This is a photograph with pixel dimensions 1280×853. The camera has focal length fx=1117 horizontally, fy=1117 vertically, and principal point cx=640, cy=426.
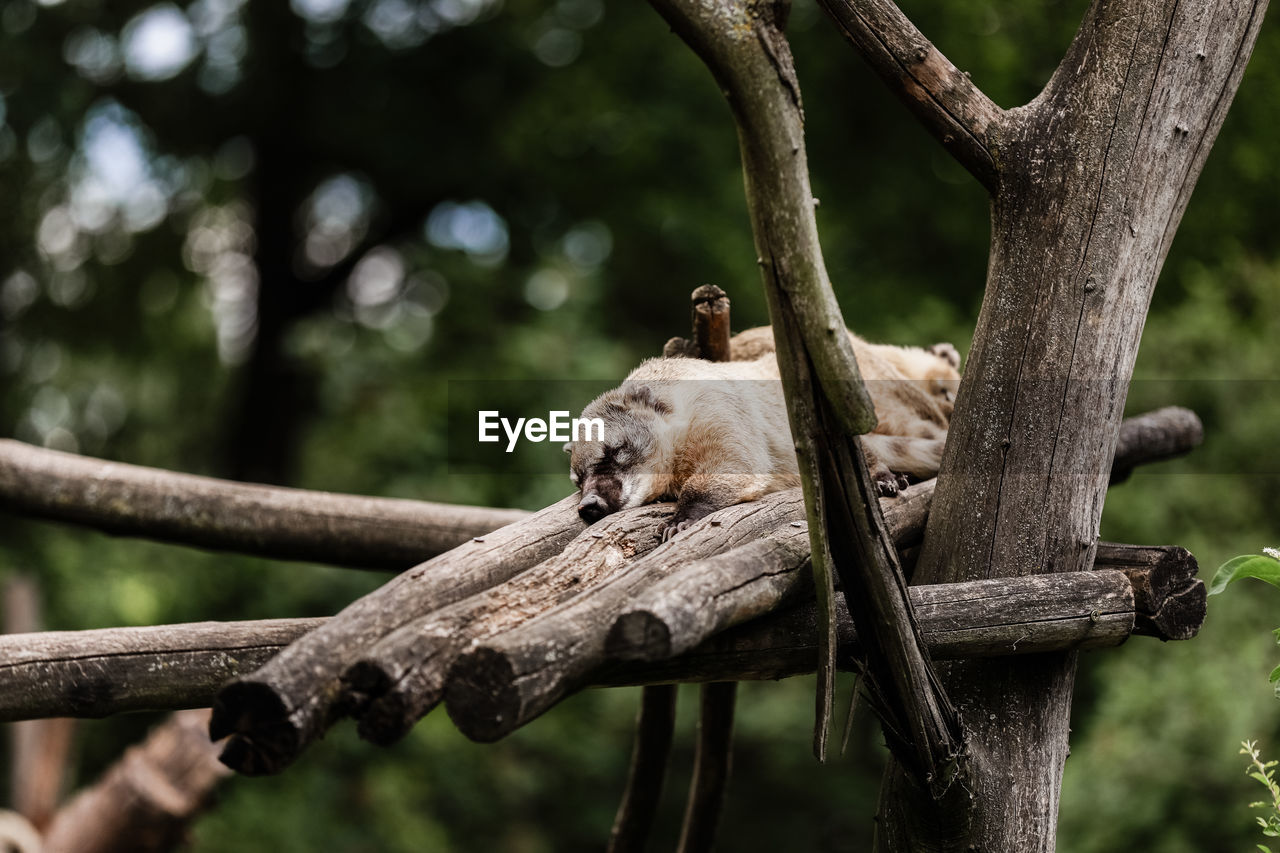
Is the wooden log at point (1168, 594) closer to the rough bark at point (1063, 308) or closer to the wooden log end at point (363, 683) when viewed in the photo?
the rough bark at point (1063, 308)

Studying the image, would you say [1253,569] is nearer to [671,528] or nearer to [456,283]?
[671,528]

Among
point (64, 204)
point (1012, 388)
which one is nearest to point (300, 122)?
point (64, 204)

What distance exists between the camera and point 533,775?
26.5 feet

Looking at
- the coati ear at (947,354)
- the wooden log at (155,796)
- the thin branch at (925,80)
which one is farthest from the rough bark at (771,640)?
the wooden log at (155,796)

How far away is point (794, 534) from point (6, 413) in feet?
30.4

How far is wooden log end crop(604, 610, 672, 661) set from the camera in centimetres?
188

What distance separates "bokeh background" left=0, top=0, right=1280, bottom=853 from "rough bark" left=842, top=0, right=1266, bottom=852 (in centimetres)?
346

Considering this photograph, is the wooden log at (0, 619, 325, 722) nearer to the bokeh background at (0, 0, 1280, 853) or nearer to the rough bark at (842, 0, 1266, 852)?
the rough bark at (842, 0, 1266, 852)

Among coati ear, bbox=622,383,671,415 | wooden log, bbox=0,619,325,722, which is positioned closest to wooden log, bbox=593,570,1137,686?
wooden log, bbox=0,619,325,722

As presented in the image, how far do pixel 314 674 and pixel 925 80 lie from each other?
1.91 metres

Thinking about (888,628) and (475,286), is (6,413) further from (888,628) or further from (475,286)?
(888,628)

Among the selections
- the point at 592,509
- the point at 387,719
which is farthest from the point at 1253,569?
the point at 387,719

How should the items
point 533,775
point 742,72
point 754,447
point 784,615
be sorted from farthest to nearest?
point 533,775 → point 754,447 → point 784,615 → point 742,72

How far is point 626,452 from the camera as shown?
10.5ft
